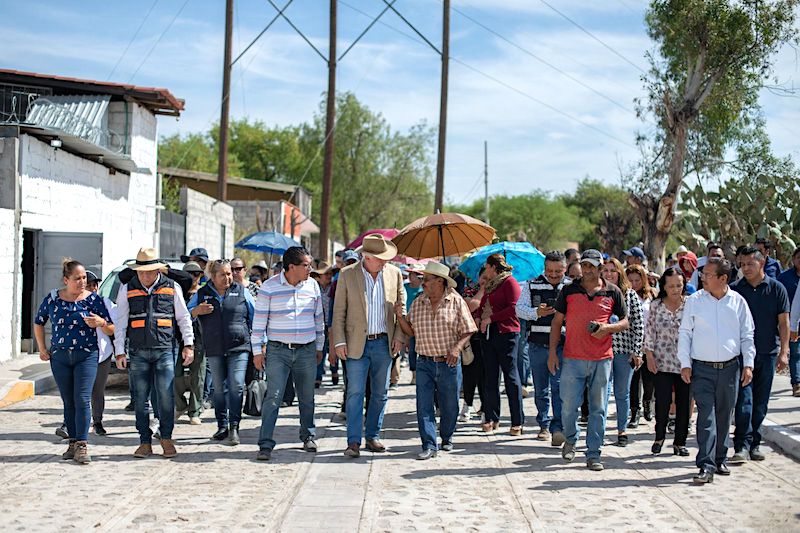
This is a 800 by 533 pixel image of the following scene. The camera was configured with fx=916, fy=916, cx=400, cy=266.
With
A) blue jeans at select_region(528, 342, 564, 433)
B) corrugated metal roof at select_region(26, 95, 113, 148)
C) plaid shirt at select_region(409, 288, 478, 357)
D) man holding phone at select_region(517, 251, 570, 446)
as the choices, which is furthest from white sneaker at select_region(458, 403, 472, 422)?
corrugated metal roof at select_region(26, 95, 113, 148)

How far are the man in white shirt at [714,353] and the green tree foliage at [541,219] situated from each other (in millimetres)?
69026

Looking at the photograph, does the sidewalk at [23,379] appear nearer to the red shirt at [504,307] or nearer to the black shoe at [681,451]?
the red shirt at [504,307]

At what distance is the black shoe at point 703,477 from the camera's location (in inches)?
307

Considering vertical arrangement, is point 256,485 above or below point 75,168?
below

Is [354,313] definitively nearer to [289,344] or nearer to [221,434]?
[289,344]

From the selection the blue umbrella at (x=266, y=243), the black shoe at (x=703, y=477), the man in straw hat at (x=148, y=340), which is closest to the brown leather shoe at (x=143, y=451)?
the man in straw hat at (x=148, y=340)

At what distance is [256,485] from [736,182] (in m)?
21.6

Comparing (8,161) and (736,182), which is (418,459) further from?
(736,182)

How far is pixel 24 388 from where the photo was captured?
42.1 ft

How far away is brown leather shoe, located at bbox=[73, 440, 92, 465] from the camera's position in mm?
8375

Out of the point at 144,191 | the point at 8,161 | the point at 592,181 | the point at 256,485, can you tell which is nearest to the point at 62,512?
the point at 256,485

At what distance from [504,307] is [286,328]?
2.60 meters

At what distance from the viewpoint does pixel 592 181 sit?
91.8m

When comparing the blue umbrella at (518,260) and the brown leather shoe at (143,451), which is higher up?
the blue umbrella at (518,260)
